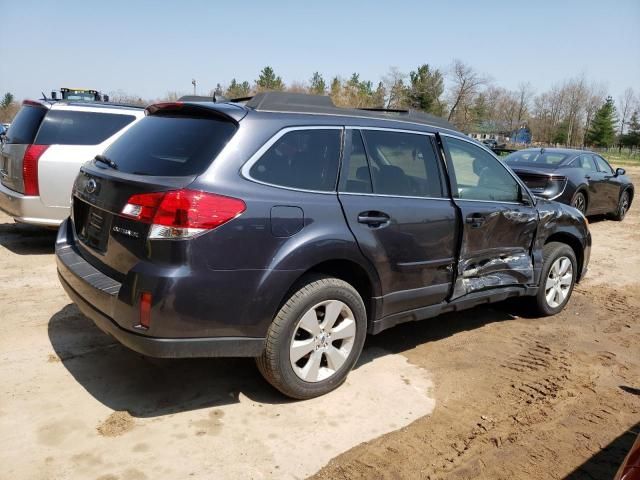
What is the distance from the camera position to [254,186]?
303cm

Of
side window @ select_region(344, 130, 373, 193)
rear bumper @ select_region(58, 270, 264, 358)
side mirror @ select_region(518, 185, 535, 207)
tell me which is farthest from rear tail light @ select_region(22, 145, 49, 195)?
side mirror @ select_region(518, 185, 535, 207)

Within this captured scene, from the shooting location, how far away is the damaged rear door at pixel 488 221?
4.27 m

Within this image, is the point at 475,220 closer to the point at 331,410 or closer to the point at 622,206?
the point at 331,410

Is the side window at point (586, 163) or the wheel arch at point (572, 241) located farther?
the side window at point (586, 163)

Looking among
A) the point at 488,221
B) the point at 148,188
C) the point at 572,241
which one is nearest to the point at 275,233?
the point at 148,188

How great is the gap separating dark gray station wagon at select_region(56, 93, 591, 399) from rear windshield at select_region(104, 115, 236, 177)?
0.01 meters

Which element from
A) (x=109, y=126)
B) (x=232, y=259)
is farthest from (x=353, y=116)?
(x=109, y=126)

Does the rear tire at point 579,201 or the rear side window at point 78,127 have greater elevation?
the rear side window at point 78,127

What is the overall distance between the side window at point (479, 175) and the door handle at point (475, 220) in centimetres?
16

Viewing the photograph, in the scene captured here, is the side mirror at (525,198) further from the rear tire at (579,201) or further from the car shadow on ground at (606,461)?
the rear tire at (579,201)

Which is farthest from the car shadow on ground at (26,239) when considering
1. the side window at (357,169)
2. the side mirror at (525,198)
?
the side mirror at (525,198)

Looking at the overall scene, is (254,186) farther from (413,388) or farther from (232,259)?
(413,388)

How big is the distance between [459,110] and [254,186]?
65291 millimetres

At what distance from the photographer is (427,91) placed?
208ft
